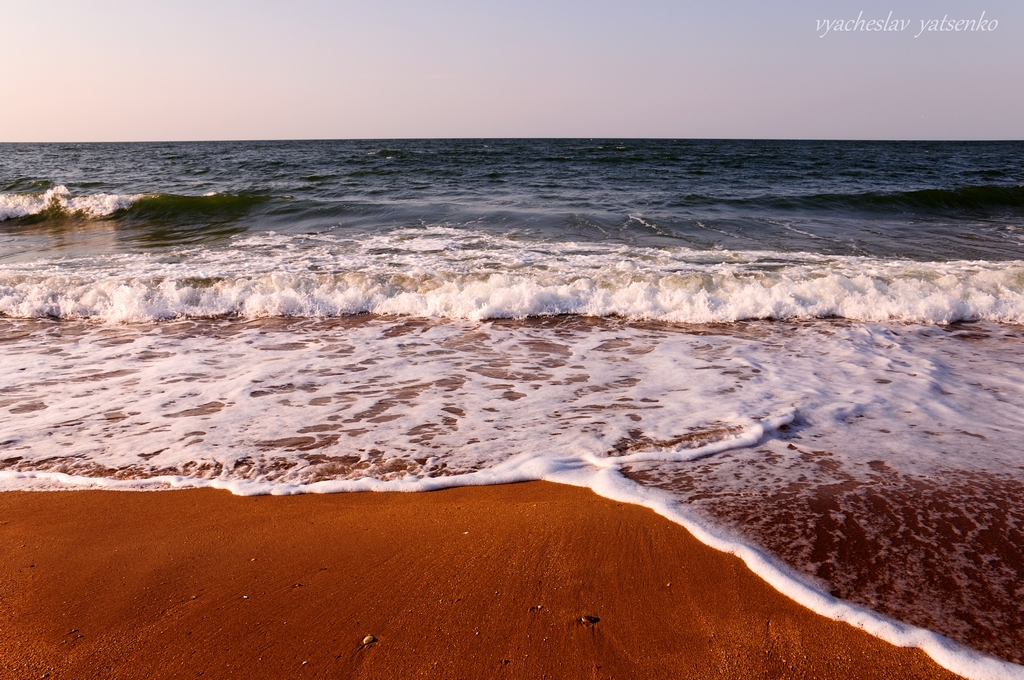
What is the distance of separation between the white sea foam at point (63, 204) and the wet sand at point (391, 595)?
14.8 metres

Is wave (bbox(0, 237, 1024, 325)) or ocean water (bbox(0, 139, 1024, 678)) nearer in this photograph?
ocean water (bbox(0, 139, 1024, 678))

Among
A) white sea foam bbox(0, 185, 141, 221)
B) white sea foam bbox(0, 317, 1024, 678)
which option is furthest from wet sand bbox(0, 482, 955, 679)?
white sea foam bbox(0, 185, 141, 221)

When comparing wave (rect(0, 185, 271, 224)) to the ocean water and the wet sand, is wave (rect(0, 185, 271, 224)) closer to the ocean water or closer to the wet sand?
the ocean water

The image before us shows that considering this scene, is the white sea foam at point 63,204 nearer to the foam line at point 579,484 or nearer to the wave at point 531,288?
the wave at point 531,288

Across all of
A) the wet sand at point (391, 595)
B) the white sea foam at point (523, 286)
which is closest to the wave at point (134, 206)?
the white sea foam at point (523, 286)

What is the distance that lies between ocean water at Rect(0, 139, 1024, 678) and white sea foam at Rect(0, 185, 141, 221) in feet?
12.0

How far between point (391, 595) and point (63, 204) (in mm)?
17350

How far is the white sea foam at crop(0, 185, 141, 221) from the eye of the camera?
1468 centimetres

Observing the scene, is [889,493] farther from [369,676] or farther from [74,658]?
[74,658]

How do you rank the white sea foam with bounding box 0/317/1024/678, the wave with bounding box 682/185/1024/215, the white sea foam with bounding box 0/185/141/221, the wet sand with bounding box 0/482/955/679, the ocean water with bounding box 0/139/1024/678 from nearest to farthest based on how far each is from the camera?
the wet sand with bounding box 0/482/955/679 < the ocean water with bounding box 0/139/1024/678 < the white sea foam with bounding box 0/317/1024/678 < the white sea foam with bounding box 0/185/141/221 < the wave with bounding box 682/185/1024/215

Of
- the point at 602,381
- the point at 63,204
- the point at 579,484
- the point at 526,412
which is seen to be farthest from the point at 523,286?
the point at 63,204

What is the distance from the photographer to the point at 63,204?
49.5 ft

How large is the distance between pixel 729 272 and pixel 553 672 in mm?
6767

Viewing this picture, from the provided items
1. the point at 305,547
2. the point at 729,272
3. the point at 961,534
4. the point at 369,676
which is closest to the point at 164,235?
the point at 729,272
